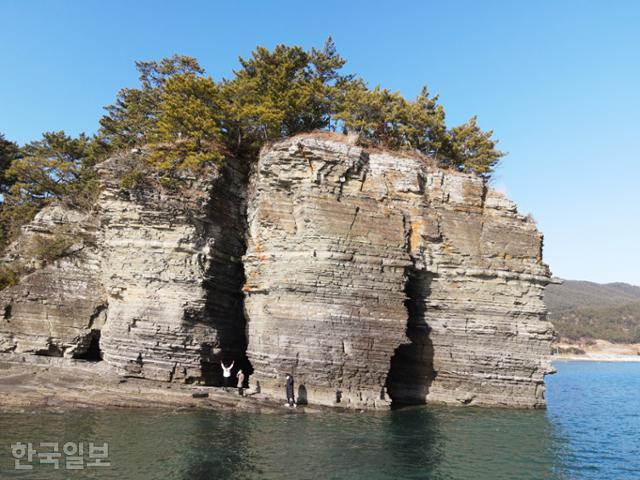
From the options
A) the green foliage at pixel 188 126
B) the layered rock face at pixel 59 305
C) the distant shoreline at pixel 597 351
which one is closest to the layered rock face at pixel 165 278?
the green foliage at pixel 188 126

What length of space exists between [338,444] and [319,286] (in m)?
7.51

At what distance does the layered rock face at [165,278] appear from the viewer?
21625mm

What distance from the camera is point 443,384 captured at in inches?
901

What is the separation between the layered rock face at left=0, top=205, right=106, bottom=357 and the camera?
75.6ft

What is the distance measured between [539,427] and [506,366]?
14.0 ft

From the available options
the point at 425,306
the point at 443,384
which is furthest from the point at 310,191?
the point at 443,384

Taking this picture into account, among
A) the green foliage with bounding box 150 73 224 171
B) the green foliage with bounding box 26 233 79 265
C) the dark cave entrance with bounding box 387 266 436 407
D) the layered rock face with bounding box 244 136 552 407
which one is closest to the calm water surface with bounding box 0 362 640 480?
the layered rock face with bounding box 244 136 552 407

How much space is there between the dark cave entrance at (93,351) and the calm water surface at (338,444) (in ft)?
22.1

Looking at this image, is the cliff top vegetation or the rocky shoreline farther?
the cliff top vegetation

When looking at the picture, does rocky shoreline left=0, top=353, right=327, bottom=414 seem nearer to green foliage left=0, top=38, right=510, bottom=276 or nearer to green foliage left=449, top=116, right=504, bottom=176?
green foliage left=0, top=38, right=510, bottom=276

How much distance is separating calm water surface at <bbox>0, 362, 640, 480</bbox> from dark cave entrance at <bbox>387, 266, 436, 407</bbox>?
2.74m

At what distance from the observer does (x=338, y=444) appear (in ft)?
47.4

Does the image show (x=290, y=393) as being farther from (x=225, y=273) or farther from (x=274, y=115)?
(x=274, y=115)

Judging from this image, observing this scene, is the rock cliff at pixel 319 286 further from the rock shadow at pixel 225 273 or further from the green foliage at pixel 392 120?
the green foliage at pixel 392 120
